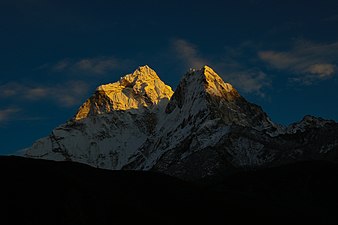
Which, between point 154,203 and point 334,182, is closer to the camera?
point 154,203

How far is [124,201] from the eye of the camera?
12400 centimetres

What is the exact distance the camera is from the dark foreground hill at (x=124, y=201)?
367 feet

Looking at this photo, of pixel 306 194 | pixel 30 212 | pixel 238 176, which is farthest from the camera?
pixel 238 176

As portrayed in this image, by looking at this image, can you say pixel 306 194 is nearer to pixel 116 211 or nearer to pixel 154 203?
pixel 154 203

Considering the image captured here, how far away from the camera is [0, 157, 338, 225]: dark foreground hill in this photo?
111812mm

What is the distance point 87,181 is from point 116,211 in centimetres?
2182

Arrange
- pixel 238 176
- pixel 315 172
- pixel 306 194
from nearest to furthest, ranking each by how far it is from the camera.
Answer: pixel 306 194 → pixel 315 172 → pixel 238 176

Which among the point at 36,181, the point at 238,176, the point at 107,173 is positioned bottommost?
the point at 36,181

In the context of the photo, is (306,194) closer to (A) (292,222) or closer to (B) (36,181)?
(A) (292,222)

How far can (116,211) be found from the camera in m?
Answer: 116

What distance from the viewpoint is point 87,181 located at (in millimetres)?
136000

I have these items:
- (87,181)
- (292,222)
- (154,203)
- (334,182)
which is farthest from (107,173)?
(334,182)

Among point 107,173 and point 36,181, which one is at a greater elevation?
point 107,173

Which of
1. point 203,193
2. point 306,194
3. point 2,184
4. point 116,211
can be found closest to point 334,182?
point 306,194
